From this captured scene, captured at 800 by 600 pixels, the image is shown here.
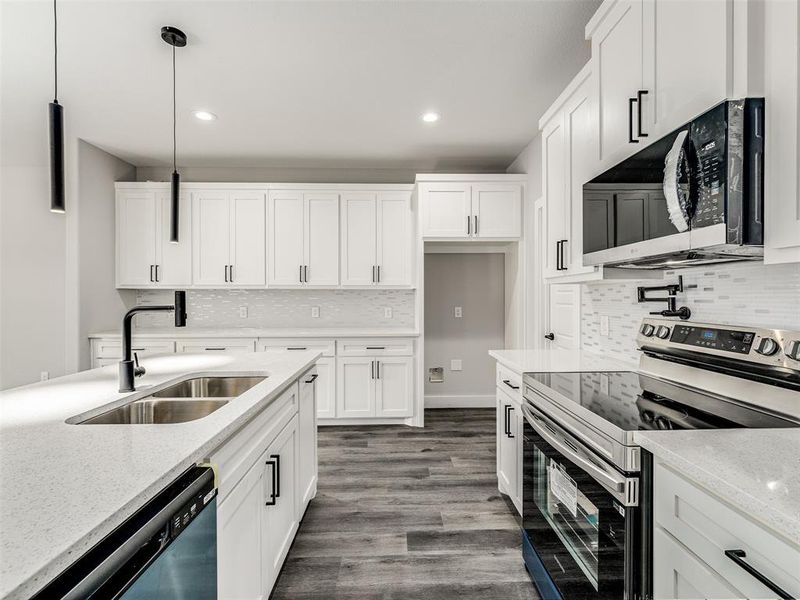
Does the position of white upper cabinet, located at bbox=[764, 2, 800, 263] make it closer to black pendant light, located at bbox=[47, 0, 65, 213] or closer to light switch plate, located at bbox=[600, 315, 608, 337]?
light switch plate, located at bbox=[600, 315, 608, 337]

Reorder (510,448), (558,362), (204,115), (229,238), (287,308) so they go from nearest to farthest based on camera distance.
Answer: (558,362)
(510,448)
(204,115)
(229,238)
(287,308)

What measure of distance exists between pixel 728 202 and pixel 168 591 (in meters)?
1.61

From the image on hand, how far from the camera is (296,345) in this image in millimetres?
3975

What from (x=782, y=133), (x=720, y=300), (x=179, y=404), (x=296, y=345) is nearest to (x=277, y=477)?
(x=179, y=404)

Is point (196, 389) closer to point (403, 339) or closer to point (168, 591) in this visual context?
point (168, 591)

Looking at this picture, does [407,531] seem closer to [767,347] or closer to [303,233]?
[767,347]

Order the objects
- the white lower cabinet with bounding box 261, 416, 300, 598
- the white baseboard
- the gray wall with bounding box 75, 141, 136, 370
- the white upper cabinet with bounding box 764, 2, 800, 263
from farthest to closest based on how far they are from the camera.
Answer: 1. the white baseboard
2. the gray wall with bounding box 75, 141, 136, 370
3. the white lower cabinet with bounding box 261, 416, 300, 598
4. the white upper cabinet with bounding box 764, 2, 800, 263

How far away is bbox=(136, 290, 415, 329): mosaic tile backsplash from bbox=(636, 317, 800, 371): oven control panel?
9.54 ft

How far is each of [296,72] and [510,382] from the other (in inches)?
90.1

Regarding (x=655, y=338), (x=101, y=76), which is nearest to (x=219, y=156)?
(x=101, y=76)

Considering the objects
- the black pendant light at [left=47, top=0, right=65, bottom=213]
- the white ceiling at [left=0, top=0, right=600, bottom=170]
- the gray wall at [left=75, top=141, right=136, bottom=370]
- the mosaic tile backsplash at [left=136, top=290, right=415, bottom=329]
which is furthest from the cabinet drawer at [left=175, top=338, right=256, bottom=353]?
the black pendant light at [left=47, top=0, right=65, bottom=213]

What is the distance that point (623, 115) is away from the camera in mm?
1647

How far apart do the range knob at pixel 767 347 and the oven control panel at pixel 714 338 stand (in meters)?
0.03

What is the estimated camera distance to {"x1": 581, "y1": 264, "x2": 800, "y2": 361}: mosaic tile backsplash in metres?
1.30
